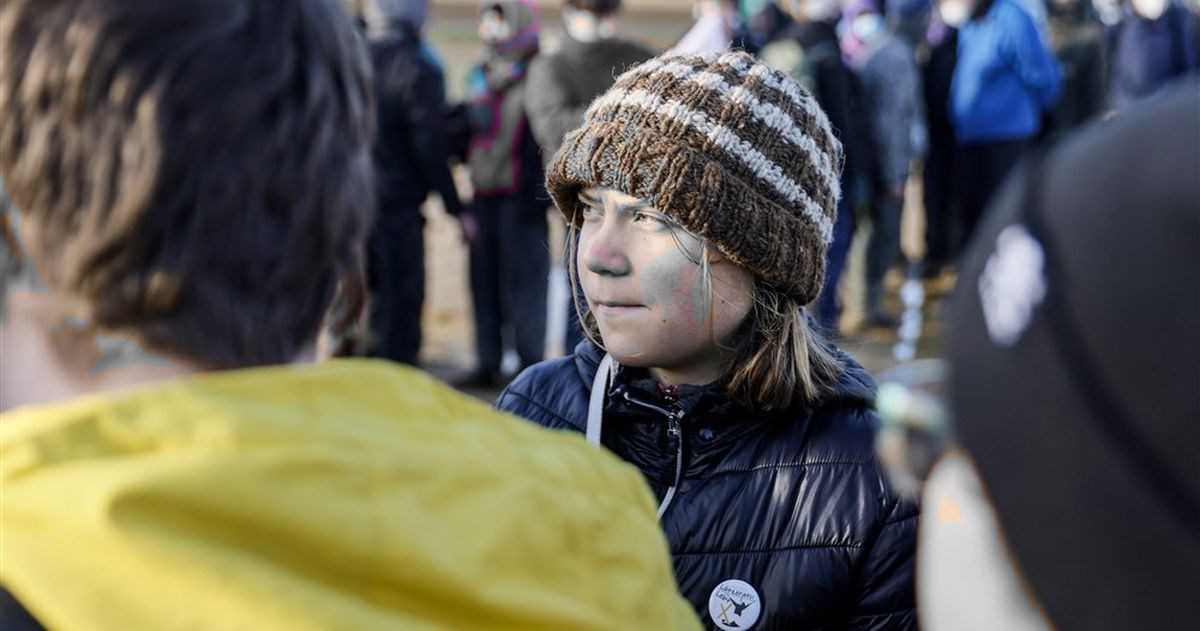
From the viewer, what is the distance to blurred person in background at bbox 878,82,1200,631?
0.78 meters

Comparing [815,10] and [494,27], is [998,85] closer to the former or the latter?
[815,10]

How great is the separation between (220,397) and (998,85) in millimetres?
8459

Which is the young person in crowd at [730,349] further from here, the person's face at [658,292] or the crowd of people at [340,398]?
the crowd of people at [340,398]

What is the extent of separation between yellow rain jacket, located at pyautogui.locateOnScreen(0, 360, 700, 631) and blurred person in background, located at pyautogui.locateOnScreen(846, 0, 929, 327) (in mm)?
7200

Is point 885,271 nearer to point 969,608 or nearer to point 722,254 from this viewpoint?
point 722,254

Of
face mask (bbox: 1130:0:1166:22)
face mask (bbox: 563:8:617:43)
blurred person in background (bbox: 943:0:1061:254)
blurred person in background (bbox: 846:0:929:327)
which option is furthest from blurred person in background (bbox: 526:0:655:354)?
face mask (bbox: 1130:0:1166:22)

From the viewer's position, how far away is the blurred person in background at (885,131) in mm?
8016

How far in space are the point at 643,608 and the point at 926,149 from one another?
888 cm

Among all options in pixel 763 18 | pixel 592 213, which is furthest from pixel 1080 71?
pixel 592 213

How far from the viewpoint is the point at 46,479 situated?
0.98 meters

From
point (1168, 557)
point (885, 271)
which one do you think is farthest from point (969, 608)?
point (885, 271)

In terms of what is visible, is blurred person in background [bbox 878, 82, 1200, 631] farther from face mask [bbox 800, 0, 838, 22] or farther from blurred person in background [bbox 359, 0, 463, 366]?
face mask [bbox 800, 0, 838, 22]

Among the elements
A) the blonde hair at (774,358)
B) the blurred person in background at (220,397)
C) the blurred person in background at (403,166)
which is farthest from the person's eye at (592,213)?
the blurred person in background at (403,166)

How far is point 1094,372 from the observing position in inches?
31.8
